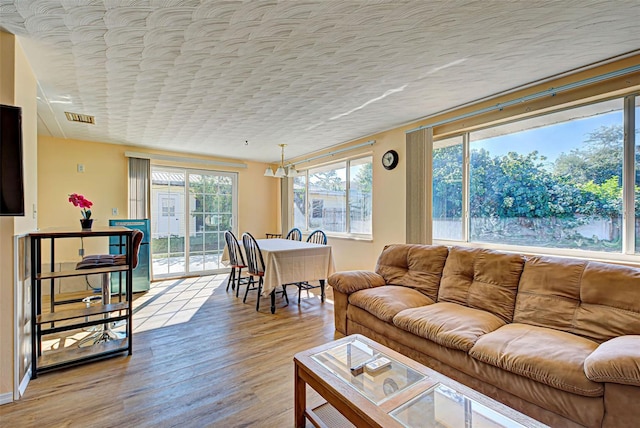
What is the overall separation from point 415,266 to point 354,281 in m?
0.64

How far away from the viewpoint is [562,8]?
1623mm

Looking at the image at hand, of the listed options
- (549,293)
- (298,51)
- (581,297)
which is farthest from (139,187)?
(581,297)

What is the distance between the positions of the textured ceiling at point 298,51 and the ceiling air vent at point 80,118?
6.1 inches

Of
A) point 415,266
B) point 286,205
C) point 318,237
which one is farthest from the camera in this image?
point 286,205

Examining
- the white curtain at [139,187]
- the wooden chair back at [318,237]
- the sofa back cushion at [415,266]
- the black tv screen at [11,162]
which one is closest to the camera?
the black tv screen at [11,162]

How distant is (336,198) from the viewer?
202 inches

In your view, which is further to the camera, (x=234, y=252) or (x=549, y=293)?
(x=234, y=252)

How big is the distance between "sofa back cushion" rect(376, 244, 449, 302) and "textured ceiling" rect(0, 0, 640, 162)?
5.16 ft

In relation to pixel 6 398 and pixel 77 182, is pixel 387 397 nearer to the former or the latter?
pixel 6 398

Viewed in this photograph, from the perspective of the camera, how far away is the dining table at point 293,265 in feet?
10.9

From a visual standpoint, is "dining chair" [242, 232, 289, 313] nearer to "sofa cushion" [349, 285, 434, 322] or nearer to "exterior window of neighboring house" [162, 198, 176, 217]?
"sofa cushion" [349, 285, 434, 322]

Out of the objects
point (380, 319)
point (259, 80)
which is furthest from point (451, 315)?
point (259, 80)

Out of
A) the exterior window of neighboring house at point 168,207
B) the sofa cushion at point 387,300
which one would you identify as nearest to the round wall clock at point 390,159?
the sofa cushion at point 387,300

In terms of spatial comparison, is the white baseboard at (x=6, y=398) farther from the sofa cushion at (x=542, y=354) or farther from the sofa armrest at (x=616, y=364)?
the sofa armrest at (x=616, y=364)
